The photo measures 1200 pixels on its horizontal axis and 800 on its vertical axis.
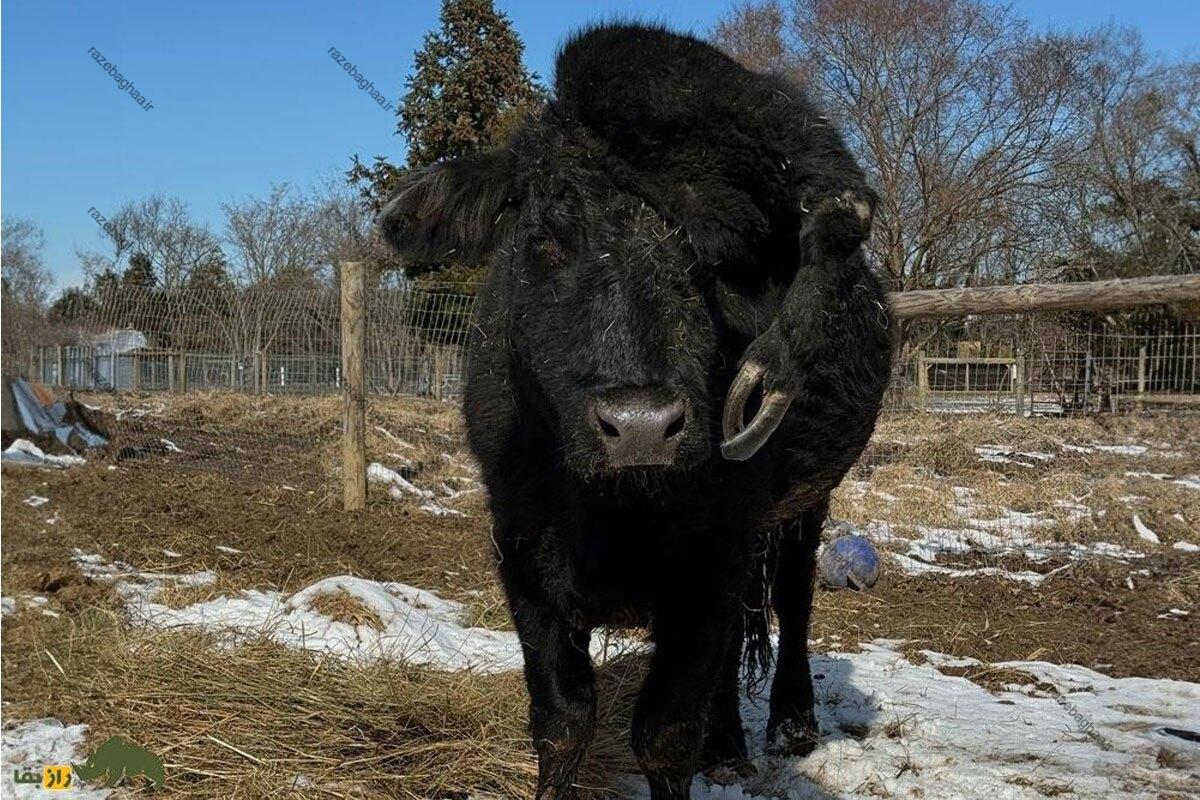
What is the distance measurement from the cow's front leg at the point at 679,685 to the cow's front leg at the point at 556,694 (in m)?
0.20

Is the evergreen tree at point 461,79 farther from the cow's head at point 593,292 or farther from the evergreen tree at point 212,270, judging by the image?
the cow's head at point 593,292

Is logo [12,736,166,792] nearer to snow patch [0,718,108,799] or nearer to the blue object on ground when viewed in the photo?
snow patch [0,718,108,799]

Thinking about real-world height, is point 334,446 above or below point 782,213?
below

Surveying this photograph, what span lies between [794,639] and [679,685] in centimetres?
161

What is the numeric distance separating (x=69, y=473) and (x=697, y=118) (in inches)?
394

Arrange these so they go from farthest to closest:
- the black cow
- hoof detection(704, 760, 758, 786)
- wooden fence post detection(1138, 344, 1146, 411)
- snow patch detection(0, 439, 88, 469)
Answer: wooden fence post detection(1138, 344, 1146, 411), snow patch detection(0, 439, 88, 469), hoof detection(704, 760, 758, 786), the black cow

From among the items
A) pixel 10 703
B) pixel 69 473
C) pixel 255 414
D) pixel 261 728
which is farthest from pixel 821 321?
pixel 255 414

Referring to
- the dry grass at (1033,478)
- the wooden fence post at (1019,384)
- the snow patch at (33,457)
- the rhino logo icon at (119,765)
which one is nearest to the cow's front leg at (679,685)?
the rhino logo icon at (119,765)

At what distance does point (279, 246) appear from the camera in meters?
45.3

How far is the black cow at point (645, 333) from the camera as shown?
2701 mm

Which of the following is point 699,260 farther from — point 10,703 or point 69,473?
point 69,473

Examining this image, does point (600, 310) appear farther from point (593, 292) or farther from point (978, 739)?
point (978, 739)

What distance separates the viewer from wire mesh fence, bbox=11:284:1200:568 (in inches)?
369

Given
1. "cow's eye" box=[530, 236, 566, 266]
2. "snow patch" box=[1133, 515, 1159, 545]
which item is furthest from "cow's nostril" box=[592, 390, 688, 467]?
"snow patch" box=[1133, 515, 1159, 545]
